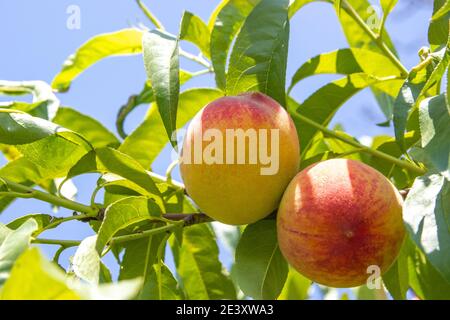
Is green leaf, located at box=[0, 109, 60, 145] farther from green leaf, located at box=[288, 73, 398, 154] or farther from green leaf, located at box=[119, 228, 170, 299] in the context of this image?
green leaf, located at box=[288, 73, 398, 154]

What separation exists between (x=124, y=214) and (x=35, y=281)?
0.75 meters

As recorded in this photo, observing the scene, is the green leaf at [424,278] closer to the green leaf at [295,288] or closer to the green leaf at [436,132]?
the green leaf at [295,288]

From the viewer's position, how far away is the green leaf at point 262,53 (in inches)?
68.0

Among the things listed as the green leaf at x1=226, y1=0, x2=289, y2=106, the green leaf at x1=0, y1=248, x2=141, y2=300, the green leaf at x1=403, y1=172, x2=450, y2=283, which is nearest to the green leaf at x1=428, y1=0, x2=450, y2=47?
the green leaf at x1=226, y1=0, x2=289, y2=106

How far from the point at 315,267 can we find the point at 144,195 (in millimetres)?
525

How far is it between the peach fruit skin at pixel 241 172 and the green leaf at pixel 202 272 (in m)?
0.64

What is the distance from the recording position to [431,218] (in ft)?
4.58

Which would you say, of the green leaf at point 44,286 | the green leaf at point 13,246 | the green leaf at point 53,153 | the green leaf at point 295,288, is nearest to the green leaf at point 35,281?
the green leaf at point 44,286

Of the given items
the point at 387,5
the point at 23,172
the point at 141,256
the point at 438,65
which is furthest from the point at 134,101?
the point at 438,65

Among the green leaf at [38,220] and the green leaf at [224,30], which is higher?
the green leaf at [224,30]

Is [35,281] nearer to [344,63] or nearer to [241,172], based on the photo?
[241,172]

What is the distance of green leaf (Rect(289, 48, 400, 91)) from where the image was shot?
2020 mm
